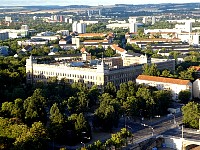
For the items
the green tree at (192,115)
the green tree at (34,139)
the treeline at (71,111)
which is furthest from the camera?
the green tree at (192,115)

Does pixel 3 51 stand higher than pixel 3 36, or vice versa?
pixel 3 51

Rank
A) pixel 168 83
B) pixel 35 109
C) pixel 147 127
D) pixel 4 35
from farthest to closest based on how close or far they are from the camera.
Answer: pixel 4 35
pixel 168 83
pixel 147 127
pixel 35 109

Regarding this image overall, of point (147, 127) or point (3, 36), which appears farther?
point (3, 36)

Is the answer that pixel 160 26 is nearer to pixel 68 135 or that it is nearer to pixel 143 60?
pixel 143 60

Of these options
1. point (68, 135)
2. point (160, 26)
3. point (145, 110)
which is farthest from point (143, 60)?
point (160, 26)

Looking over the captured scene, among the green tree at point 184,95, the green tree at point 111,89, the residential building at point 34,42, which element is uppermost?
the green tree at point 111,89

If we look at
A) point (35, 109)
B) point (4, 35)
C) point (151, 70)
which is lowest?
point (4, 35)

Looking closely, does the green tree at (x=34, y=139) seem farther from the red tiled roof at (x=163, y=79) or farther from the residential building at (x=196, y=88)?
the residential building at (x=196, y=88)

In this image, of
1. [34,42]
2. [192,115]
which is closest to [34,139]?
[192,115]

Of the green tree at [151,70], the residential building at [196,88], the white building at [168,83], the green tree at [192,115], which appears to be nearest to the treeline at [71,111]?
the green tree at [192,115]

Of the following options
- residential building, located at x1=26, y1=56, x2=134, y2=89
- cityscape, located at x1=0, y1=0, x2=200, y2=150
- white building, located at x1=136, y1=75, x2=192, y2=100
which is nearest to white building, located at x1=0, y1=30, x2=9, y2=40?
cityscape, located at x1=0, y1=0, x2=200, y2=150

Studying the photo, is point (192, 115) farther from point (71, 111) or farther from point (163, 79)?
point (163, 79)
